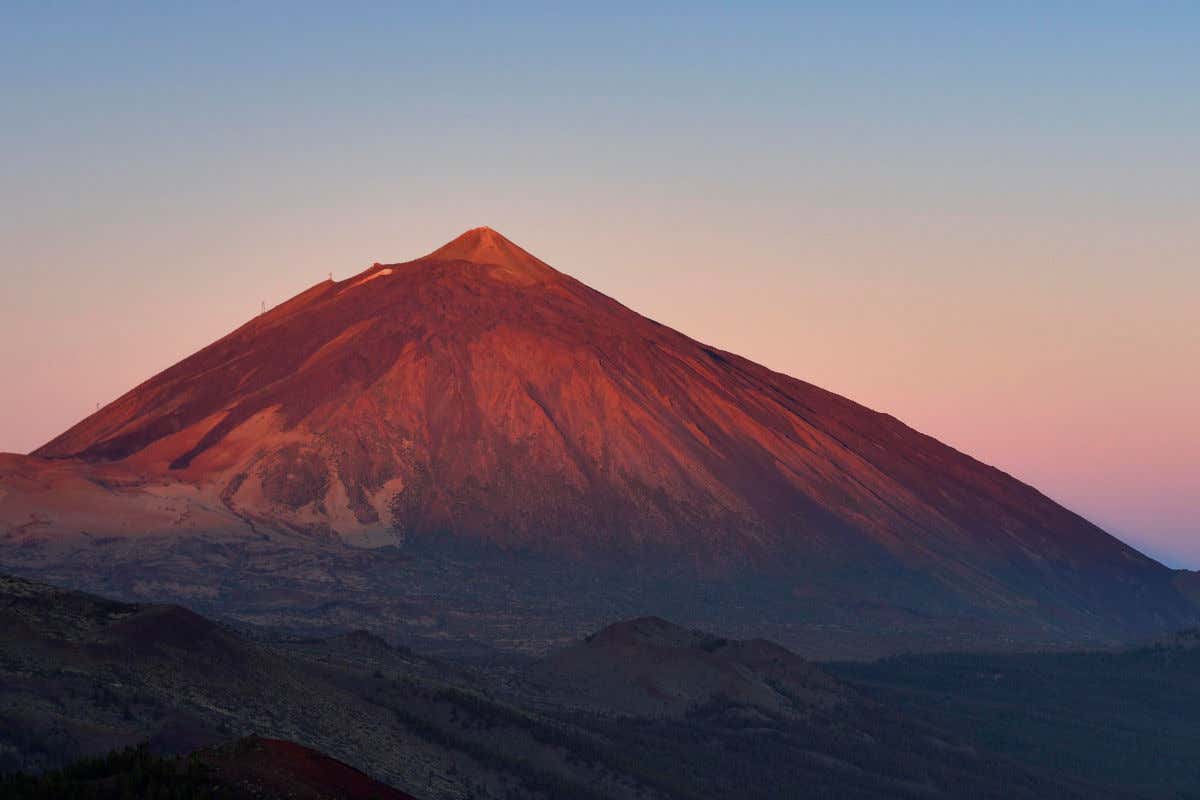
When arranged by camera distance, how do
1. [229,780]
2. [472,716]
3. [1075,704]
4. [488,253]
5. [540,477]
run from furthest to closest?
[488,253]
[540,477]
[1075,704]
[472,716]
[229,780]

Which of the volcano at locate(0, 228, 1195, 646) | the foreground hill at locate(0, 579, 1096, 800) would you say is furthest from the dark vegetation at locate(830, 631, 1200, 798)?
the volcano at locate(0, 228, 1195, 646)

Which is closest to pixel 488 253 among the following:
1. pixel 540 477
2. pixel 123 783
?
pixel 540 477

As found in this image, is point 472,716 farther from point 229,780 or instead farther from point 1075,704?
point 1075,704

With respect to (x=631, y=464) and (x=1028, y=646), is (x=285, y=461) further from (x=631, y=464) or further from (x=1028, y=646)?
(x=1028, y=646)

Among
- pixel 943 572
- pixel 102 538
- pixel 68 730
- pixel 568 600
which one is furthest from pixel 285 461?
pixel 68 730

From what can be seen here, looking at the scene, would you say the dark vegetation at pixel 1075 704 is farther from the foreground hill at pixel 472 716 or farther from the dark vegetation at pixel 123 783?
the dark vegetation at pixel 123 783

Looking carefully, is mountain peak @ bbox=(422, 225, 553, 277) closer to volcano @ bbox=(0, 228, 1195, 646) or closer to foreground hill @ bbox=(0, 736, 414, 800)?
volcano @ bbox=(0, 228, 1195, 646)

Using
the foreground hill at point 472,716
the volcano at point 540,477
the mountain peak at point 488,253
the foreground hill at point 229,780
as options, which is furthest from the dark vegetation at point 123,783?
the mountain peak at point 488,253
